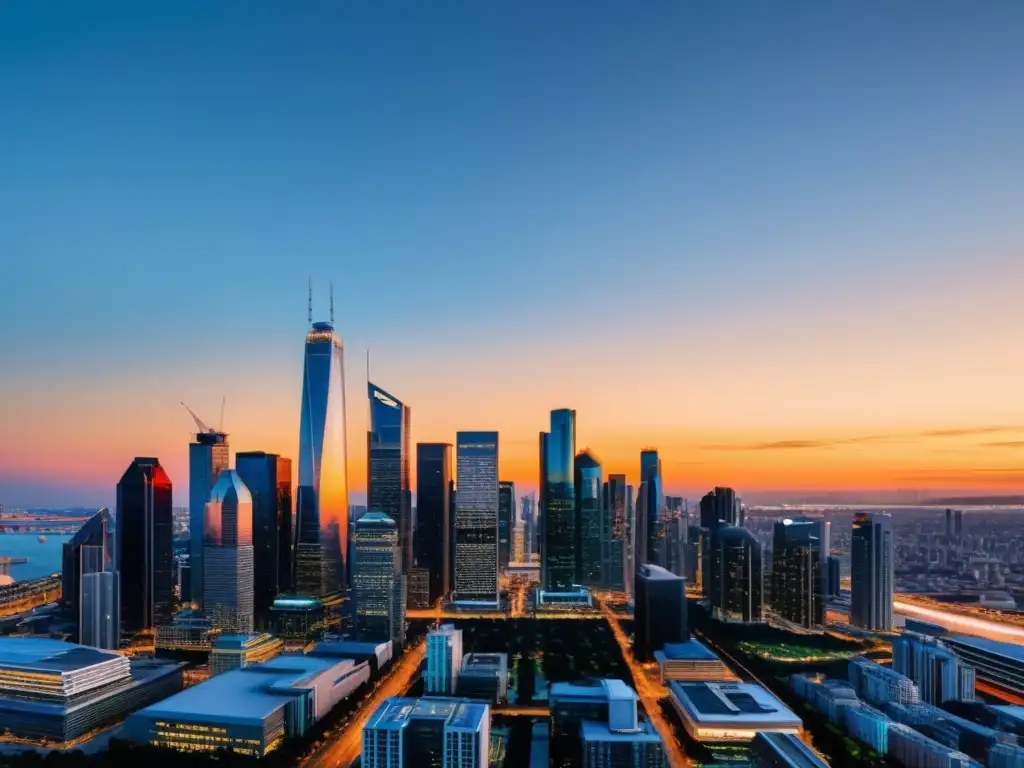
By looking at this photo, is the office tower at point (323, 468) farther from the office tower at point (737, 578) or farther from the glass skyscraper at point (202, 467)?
the office tower at point (737, 578)

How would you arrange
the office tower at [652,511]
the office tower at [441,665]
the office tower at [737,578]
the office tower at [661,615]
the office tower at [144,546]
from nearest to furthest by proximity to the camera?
the office tower at [441,665]
the office tower at [661,615]
the office tower at [144,546]
the office tower at [737,578]
the office tower at [652,511]

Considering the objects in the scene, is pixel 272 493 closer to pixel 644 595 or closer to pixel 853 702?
pixel 644 595

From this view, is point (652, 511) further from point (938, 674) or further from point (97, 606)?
point (97, 606)

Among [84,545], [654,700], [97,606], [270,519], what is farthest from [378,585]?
[84,545]

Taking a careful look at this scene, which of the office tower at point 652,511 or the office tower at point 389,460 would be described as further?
the office tower at point 652,511

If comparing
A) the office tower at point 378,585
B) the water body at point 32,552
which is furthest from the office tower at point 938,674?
the water body at point 32,552

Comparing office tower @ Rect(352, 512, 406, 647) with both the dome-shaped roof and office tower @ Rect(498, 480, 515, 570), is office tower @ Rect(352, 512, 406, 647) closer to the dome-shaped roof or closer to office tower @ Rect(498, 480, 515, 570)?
the dome-shaped roof
